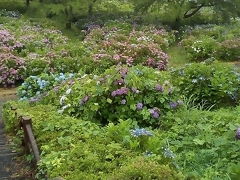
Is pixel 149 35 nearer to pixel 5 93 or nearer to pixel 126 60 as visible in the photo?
pixel 126 60

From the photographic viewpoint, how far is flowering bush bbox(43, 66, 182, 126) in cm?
796

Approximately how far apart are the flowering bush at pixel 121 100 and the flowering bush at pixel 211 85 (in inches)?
67.3

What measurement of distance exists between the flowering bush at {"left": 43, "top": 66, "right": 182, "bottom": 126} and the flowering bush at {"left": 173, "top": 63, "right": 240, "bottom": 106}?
1.71 m

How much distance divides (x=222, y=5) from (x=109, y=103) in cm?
1611

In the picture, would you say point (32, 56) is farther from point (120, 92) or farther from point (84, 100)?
point (120, 92)

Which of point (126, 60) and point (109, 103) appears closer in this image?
point (109, 103)

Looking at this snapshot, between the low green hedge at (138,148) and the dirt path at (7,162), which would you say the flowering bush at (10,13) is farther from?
the low green hedge at (138,148)

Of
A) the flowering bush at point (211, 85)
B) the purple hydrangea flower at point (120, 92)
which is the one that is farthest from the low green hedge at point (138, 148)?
the flowering bush at point (211, 85)

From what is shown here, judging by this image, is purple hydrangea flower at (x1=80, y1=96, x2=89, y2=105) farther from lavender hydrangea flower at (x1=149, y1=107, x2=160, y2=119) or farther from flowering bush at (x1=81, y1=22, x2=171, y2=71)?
flowering bush at (x1=81, y1=22, x2=171, y2=71)

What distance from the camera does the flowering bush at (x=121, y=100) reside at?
7.96m

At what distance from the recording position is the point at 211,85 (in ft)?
32.7

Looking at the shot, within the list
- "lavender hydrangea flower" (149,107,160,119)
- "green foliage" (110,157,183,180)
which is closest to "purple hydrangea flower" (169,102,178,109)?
"lavender hydrangea flower" (149,107,160,119)

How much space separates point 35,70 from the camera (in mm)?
14117

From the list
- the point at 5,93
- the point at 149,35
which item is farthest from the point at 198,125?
the point at 149,35
